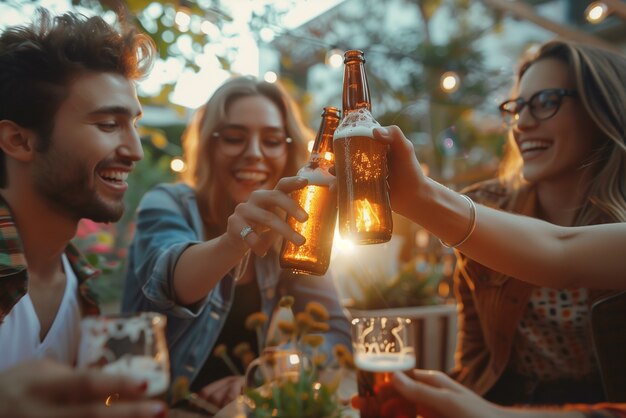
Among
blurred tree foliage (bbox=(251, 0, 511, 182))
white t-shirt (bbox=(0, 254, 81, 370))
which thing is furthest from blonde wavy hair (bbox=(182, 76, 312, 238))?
blurred tree foliage (bbox=(251, 0, 511, 182))

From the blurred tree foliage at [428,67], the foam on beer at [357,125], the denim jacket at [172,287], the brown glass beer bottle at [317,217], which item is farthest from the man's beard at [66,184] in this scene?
the blurred tree foliage at [428,67]

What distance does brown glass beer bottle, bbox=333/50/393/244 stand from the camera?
1.31m

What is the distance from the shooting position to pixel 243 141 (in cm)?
233

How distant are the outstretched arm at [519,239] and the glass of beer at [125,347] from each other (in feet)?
2.77

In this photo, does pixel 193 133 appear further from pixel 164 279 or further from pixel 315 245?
pixel 315 245

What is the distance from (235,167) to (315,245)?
95cm

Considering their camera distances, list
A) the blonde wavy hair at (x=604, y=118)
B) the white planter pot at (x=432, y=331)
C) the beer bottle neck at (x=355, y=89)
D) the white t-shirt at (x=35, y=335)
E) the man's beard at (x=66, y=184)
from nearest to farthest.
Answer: the beer bottle neck at (x=355, y=89) → the white t-shirt at (x=35, y=335) → the man's beard at (x=66, y=184) → the blonde wavy hair at (x=604, y=118) → the white planter pot at (x=432, y=331)

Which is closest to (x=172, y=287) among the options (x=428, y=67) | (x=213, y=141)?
(x=213, y=141)

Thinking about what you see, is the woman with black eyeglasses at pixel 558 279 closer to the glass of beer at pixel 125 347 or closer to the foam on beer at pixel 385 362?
the foam on beer at pixel 385 362

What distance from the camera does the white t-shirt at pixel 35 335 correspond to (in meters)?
1.51

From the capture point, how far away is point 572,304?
6.39 ft

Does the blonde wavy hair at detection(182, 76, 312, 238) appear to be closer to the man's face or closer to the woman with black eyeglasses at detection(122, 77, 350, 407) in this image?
the woman with black eyeglasses at detection(122, 77, 350, 407)

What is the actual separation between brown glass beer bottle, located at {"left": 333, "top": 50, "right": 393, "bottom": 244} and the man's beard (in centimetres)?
93

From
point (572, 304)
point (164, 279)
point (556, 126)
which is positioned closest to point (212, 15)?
point (164, 279)
